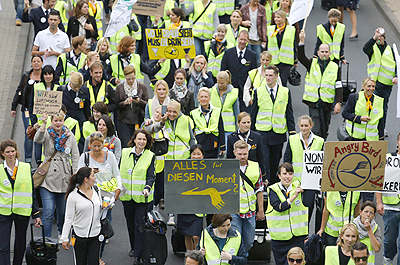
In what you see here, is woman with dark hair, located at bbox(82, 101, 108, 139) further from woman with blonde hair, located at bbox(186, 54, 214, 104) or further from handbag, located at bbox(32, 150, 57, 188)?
woman with blonde hair, located at bbox(186, 54, 214, 104)

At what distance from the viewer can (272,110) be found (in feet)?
42.5

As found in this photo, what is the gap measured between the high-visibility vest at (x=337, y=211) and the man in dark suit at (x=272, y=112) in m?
2.23

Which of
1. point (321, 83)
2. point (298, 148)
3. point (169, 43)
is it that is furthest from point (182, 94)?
point (321, 83)

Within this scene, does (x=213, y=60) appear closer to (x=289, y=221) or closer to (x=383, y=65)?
(x=383, y=65)

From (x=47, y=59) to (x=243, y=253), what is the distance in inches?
260

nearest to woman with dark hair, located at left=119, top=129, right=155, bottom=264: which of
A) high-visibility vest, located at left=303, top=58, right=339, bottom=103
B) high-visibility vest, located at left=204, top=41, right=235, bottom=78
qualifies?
high-visibility vest, located at left=303, top=58, right=339, bottom=103

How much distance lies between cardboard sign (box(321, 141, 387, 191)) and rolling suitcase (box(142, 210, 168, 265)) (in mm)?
2427

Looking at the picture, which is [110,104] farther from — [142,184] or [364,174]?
[364,174]

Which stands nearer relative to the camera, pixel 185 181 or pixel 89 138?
pixel 185 181

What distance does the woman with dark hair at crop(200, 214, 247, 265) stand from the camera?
9.98 m

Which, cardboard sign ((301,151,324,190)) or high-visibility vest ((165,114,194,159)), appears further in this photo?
high-visibility vest ((165,114,194,159))

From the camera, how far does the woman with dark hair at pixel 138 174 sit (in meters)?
11.2

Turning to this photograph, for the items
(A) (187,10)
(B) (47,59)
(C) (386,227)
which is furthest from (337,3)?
(C) (386,227)

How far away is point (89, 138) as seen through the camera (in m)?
11.3
